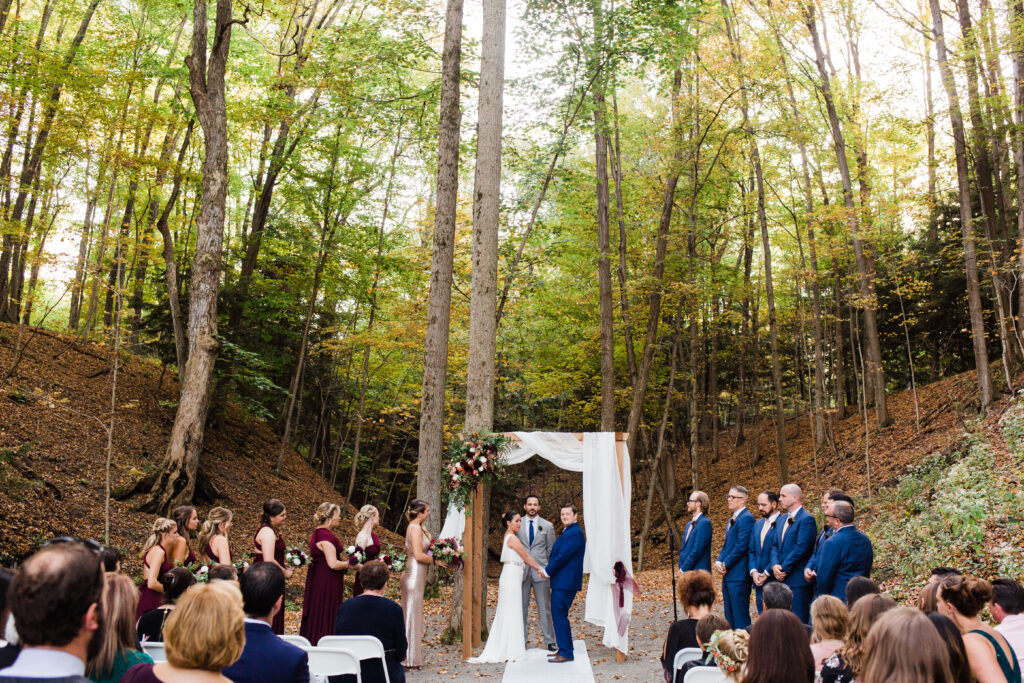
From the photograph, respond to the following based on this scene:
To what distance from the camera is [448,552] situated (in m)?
7.44

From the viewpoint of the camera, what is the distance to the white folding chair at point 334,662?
3822mm

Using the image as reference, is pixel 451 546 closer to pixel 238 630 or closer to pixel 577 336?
pixel 238 630

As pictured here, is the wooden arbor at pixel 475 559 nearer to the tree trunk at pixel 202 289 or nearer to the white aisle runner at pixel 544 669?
the white aisle runner at pixel 544 669

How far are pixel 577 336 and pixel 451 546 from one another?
10.7m

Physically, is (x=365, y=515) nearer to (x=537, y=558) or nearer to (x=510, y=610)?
(x=510, y=610)

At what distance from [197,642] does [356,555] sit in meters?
4.25

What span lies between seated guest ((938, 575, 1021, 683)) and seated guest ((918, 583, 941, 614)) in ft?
0.10

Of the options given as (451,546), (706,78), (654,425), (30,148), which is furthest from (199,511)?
(706,78)

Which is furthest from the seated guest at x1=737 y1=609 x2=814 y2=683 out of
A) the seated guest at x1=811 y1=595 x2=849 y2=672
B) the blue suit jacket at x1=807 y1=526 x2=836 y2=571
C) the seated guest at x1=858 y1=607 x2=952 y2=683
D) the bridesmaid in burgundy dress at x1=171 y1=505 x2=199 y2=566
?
the bridesmaid in burgundy dress at x1=171 y1=505 x2=199 y2=566

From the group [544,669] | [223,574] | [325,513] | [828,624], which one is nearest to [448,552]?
[544,669]

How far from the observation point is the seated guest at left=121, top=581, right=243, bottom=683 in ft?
6.63

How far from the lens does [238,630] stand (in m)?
2.09

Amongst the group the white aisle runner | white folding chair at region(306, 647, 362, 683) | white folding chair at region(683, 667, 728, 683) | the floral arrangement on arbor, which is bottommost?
the white aisle runner

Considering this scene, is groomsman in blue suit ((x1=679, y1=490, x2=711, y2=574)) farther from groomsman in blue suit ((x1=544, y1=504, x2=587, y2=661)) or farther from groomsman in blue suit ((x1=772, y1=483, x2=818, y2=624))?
groomsman in blue suit ((x1=544, y1=504, x2=587, y2=661))
